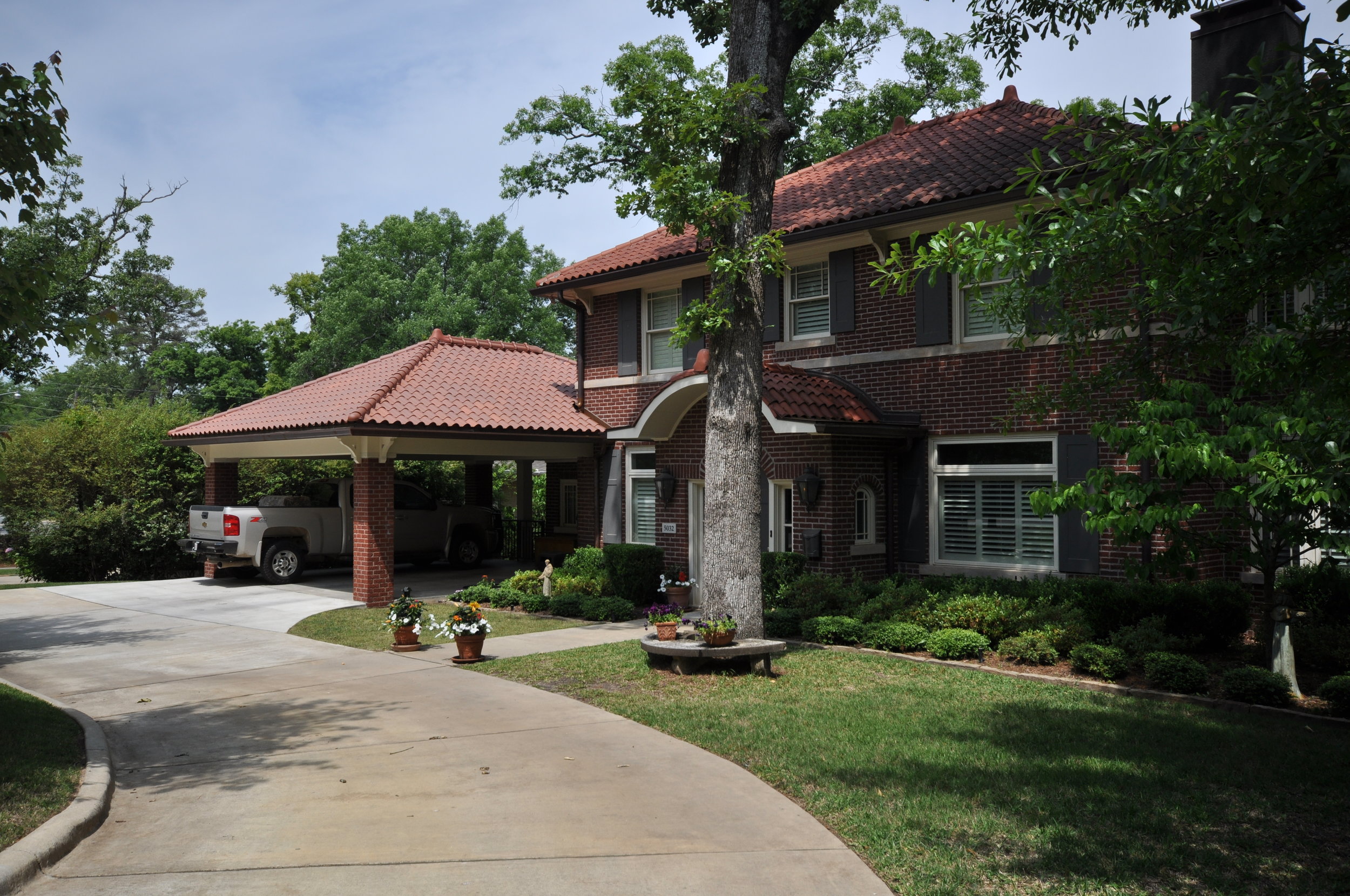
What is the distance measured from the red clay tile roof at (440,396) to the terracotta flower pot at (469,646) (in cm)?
527

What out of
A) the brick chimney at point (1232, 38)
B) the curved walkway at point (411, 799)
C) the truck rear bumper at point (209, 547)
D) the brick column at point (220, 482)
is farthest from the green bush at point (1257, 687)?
the brick column at point (220, 482)

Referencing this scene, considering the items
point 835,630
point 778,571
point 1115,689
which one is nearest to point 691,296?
point 778,571

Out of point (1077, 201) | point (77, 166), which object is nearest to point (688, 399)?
point (1077, 201)

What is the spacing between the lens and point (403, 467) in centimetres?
2528

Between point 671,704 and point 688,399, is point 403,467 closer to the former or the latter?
point 688,399

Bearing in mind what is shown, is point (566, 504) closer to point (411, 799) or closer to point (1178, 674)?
point (1178, 674)

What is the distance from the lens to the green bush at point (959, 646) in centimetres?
1046

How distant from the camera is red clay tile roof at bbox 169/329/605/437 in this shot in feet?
53.3

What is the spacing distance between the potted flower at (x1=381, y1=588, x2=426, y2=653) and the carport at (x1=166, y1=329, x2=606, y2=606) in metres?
4.07

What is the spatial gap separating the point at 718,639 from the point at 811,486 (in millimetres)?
3828

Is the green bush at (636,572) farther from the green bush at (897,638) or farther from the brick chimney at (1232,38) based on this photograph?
the brick chimney at (1232,38)

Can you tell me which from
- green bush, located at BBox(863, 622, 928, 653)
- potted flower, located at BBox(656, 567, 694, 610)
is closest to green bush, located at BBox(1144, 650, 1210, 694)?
green bush, located at BBox(863, 622, 928, 653)

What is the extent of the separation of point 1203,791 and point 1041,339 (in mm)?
7117

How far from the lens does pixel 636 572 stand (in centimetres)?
1484
